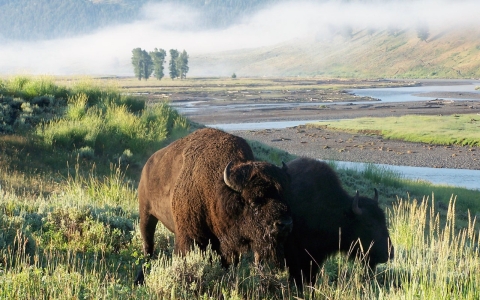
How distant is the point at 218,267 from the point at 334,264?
2.52 metres

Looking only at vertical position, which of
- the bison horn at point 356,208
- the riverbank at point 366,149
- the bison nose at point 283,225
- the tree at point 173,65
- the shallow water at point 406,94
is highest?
the tree at point 173,65

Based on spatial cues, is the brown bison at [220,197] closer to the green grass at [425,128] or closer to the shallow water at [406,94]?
the green grass at [425,128]

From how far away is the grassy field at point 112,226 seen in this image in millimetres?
6414

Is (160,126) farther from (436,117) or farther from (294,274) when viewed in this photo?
(436,117)

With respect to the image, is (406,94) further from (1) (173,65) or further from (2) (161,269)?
(1) (173,65)

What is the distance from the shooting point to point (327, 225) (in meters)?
7.85

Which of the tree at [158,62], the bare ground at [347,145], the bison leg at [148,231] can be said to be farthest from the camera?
the tree at [158,62]

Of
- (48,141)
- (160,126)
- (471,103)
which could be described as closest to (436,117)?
Result: (471,103)

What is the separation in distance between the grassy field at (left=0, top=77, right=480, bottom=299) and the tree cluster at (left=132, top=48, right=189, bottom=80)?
125590mm

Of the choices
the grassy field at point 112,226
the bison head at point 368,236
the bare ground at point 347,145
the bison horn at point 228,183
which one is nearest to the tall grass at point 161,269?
the grassy field at point 112,226

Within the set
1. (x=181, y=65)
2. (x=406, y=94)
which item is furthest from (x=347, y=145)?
(x=181, y=65)

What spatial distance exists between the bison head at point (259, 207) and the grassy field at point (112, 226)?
459 mm

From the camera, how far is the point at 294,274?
7531 mm

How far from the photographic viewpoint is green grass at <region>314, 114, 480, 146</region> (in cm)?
3792
